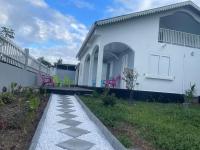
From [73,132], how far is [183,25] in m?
12.1

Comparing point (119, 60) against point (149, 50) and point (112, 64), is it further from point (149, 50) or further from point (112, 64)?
point (149, 50)

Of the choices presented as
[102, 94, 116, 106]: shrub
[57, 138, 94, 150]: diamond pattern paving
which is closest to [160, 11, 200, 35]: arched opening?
[102, 94, 116, 106]: shrub

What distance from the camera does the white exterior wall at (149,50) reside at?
1448 centimetres

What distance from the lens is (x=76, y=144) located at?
184 inches

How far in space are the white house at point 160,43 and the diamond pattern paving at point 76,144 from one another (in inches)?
376

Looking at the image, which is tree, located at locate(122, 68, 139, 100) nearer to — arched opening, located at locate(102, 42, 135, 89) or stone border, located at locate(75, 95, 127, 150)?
arched opening, located at locate(102, 42, 135, 89)

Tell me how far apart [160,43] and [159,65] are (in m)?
1.13

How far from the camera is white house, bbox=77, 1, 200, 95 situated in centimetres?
1440

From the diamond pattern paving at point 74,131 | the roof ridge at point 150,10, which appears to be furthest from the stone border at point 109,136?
the roof ridge at point 150,10

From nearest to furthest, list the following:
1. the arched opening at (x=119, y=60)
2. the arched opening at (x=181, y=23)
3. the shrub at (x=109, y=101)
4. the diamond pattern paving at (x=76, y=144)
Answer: the diamond pattern paving at (x=76, y=144), the shrub at (x=109, y=101), the arched opening at (x=181, y=23), the arched opening at (x=119, y=60)

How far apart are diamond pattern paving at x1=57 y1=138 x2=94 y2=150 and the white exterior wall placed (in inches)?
386

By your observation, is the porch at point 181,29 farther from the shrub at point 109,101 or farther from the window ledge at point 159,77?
the shrub at point 109,101

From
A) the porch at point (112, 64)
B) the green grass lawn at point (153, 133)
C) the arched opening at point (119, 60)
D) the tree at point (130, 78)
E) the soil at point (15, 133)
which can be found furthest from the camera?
the arched opening at point (119, 60)

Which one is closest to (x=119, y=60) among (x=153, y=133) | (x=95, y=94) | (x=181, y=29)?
(x=181, y=29)
